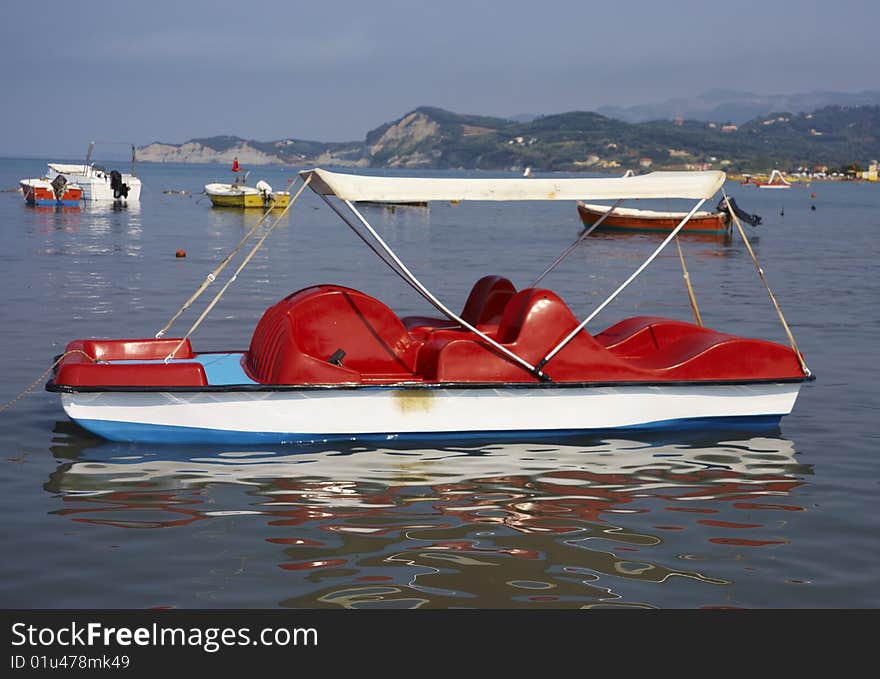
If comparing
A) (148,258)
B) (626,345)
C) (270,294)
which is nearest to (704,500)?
(626,345)

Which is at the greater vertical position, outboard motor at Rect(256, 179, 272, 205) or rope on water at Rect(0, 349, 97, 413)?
outboard motor at Rect(256, 179, 272, 205)

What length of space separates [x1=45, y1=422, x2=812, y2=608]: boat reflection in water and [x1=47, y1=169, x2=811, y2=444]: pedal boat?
27 centimetres

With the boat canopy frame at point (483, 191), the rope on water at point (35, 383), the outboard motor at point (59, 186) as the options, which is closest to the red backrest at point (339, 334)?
the boat canopy frame at point (483, 191)

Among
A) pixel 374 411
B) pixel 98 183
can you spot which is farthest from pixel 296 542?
pixel 98 183

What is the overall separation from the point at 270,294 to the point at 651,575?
57.9 ft

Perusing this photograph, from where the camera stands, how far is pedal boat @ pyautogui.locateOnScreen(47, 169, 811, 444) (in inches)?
411

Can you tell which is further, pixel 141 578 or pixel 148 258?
pixel 148 258

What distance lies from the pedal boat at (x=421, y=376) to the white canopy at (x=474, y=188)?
17 millimetres

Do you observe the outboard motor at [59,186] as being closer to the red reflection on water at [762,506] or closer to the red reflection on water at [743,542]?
the red reflection on water at [762,506]

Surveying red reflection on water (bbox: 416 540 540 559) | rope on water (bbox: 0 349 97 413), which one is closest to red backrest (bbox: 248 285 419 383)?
rope on water (bbox: 0 349 97 413)

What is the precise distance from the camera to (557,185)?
1128 centimetres

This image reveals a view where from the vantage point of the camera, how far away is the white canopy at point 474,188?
11.0m

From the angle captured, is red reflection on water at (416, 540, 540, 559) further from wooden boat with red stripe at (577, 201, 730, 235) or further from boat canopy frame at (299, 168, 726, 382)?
wooden boat with red stripe at (577, 201, 730, 235)
